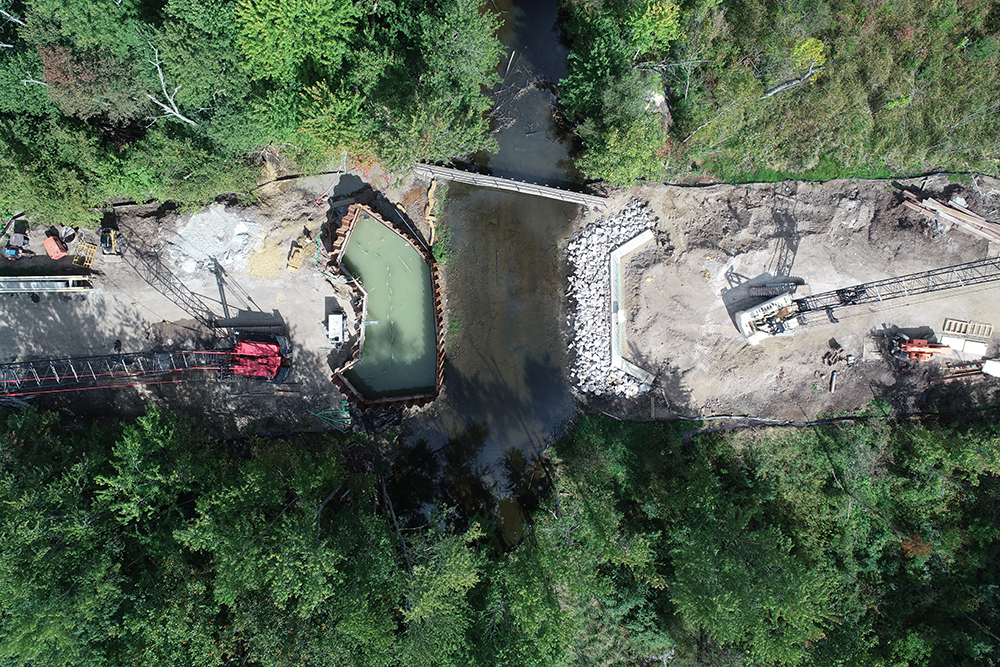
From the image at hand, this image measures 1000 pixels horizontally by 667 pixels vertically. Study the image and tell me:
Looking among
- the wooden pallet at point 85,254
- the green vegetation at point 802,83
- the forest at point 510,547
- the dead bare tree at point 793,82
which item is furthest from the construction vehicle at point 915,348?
the wooden pallet at point 85,254

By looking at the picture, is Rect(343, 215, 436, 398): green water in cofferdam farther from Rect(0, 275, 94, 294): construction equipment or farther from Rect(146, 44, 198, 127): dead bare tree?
Rect(0, 275, 94, 294): construction equipment

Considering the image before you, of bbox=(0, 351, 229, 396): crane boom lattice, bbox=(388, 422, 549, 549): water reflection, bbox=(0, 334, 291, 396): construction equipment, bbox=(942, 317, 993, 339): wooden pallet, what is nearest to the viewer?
bbox=(942, 317, 993, 339): wooden pallet

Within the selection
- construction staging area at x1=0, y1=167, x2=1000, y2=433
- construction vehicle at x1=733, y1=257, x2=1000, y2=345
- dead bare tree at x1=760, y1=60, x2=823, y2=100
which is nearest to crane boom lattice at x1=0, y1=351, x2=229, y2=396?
construction staging area at x1=0, y1=167, x2=1000, y2=433

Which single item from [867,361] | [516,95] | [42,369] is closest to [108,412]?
[42,369]

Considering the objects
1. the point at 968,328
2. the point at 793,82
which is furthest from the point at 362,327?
the point at 968,328

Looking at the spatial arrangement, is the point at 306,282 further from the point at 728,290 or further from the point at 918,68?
the point at 918,68

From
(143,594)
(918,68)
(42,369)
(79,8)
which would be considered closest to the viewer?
(79,8)

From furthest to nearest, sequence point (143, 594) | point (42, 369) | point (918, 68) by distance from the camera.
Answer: point (42, 369)
point (918, 68)
point (143, 594)

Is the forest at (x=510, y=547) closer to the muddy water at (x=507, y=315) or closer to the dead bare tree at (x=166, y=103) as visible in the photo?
the muddy water at (x=507, y=315)
